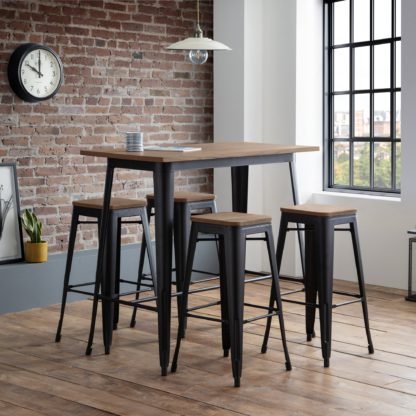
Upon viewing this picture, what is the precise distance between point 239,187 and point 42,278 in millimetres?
1793

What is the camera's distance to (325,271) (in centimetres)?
489

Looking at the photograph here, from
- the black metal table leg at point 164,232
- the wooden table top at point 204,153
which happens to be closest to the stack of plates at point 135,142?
the wooden table top at point 204,153

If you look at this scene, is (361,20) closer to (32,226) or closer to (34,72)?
(34,72)

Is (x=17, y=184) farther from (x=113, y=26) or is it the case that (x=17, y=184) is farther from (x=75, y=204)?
(x=113, y=26)

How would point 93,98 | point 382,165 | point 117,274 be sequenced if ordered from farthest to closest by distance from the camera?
point 382,165, point 93,98, point 117,274

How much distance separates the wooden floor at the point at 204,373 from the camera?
4.28m

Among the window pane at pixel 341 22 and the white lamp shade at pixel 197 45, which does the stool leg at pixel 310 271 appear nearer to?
the white lamp shade at pixel 197 45

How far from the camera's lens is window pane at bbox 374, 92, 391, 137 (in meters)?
7.07

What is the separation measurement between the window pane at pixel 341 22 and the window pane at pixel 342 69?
0.29 ft

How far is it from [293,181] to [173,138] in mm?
2343

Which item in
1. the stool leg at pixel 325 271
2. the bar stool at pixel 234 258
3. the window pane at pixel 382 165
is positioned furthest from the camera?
the window pane at pixel 382 165

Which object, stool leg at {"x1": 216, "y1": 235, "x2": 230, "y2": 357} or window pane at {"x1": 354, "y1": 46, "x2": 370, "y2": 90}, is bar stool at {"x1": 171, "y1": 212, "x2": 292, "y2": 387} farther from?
window pane at {"x1": 354, "y1": 46, "x2": 370, "y2": 90}

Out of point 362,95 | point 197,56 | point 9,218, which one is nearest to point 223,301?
point 197,56

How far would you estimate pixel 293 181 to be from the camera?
537 cm
